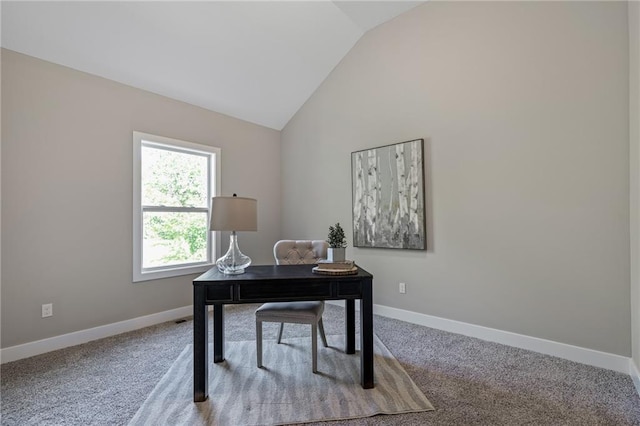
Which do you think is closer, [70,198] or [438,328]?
[70,198]

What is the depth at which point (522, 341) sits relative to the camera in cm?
266

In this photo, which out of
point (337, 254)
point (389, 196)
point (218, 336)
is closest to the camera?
point (337, 254)

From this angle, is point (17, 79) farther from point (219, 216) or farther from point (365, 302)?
point (365, 302)

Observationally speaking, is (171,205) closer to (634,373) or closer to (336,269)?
(336,269)

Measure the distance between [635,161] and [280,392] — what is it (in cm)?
286

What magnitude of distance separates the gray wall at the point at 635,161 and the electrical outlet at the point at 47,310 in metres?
4.55

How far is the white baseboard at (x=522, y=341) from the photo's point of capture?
89.8 inches

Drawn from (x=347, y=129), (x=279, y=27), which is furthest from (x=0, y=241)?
(x=347, y=129)

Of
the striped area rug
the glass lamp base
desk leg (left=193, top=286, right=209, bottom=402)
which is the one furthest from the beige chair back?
desk leg (left=193, top=286, right=209, bottom=402)

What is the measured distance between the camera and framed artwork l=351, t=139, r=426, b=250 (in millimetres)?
3287

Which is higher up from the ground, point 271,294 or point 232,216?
point 232,216

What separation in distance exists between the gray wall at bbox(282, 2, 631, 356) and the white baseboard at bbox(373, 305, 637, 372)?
56 mm

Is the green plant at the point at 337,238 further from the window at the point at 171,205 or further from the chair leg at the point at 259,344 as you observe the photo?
the window at the point at 171,205

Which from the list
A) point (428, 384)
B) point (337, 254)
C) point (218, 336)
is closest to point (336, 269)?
point (337, 254)
